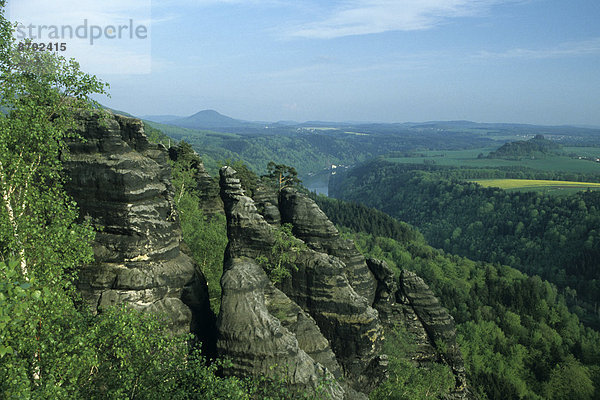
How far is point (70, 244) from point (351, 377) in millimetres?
23322

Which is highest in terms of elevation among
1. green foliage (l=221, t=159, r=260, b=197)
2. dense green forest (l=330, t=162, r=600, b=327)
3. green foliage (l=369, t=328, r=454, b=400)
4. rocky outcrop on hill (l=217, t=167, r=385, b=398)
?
green foliage (l=221, t=159, r=260, b=197)

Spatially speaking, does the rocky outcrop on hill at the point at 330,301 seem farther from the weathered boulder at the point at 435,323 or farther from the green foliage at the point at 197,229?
the weathered boulder at the point at 435,323

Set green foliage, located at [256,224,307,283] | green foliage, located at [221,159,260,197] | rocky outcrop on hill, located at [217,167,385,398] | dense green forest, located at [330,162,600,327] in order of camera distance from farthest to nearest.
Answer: dense green forest, located at [330,162,600,327], green foliage, located at [221,159,260,197], green foliage, located at [256,224,307,283], rocky outcrop on hill, located at [217,167,385,398]

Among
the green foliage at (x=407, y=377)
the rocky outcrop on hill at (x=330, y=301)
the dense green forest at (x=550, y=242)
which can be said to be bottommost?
the dense green forest at (x=550, y=242)

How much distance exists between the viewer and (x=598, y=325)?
114750 mm

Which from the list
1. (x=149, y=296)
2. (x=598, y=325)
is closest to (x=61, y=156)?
(x=149, y=296)

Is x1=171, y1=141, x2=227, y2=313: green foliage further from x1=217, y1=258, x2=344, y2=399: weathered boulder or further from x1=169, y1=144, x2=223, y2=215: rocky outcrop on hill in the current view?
x1=217, y1=258, x2=344, y2=399: weathered boulder

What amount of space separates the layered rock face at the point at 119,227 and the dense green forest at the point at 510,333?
5454 centimetres

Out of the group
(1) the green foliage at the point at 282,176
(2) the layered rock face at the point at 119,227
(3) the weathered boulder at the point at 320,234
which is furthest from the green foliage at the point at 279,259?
(1) the green foliage at the point at 282,176

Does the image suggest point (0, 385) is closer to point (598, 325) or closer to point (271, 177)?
point (271, 177)

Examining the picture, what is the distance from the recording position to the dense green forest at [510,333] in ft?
203

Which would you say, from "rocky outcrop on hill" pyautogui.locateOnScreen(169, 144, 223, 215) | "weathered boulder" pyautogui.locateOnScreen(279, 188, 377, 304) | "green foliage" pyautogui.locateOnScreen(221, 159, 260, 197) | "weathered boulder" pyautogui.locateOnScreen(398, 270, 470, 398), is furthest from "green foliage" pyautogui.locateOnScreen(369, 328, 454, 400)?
"rocky outcrop on hill" pyautogui.locateOnScreen(169, 144, 223, 215)

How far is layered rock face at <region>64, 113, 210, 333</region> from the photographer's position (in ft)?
74.9

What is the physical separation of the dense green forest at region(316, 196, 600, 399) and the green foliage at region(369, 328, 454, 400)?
21.9 m
